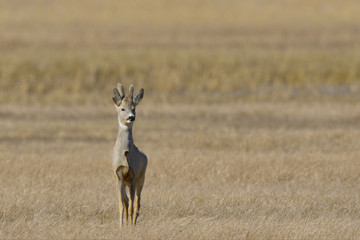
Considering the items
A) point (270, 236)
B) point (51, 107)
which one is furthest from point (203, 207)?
point (51, 107)

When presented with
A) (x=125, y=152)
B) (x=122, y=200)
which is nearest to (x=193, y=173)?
(x=122, y=200)

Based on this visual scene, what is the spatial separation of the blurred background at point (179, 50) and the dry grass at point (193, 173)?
453cm

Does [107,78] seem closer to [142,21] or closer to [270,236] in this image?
[142,21]

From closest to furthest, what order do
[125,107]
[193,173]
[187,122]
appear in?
[125,107], [193,173], [187,122]

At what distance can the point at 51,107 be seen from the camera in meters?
25.7

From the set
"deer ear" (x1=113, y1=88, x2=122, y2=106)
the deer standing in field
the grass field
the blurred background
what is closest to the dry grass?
the grass field

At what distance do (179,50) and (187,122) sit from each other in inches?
573

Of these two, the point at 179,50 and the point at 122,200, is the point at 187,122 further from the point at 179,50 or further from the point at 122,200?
the point at 179,50

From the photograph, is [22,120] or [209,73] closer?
[22,120]

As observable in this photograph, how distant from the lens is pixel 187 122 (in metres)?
→ 23.1

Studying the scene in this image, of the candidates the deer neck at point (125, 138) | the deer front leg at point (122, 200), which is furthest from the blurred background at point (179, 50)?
the deer neck at point (125, 138)

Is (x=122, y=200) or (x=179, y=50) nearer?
(x=122, y=200)

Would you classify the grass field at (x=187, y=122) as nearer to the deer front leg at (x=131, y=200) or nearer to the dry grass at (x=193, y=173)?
the dry grass at (x=193, y=173)

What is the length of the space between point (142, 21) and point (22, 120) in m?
28.2
